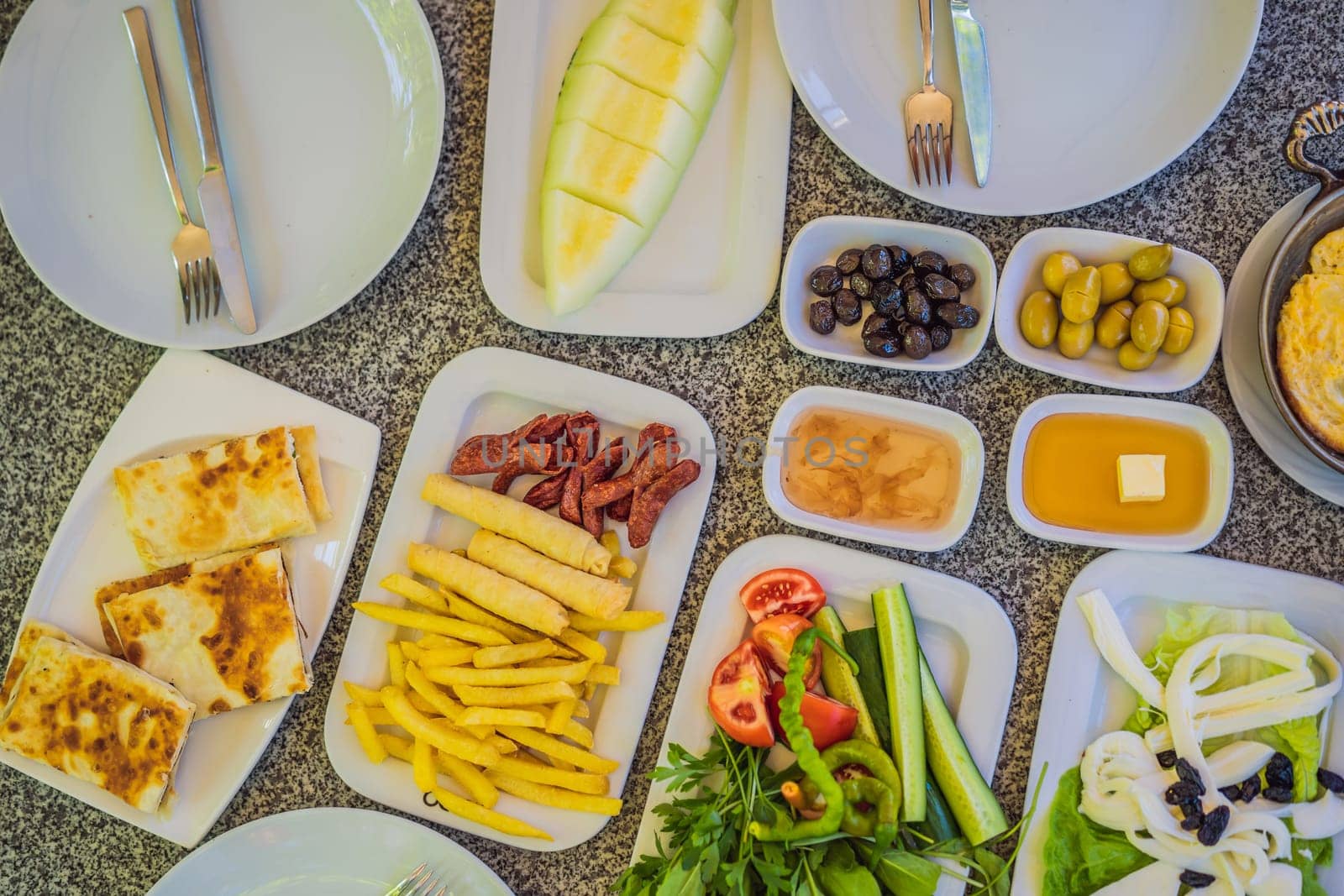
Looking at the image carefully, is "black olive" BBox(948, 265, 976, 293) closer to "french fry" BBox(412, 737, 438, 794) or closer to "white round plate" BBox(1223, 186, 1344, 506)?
"white round plate" BBox(1223, 186, 1344, 506)

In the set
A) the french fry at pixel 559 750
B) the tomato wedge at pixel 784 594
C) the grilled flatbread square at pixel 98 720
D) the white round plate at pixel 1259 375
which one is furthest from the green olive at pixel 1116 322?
the grilled flatbread square at pixel 98 720

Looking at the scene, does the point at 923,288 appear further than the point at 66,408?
No

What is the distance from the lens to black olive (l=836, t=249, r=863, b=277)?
2.14 m

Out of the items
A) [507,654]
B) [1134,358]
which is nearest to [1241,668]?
[1134,358]

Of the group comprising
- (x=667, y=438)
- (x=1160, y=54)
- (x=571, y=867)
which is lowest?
(x=571, y=867)

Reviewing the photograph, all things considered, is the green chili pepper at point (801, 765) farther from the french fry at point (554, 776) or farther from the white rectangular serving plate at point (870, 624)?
the french fry at point (554, 776)

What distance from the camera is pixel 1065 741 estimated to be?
212 cm

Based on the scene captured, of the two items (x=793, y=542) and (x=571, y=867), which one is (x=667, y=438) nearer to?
(x=793, y=542)

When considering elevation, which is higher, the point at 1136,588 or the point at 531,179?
the point at 531,179

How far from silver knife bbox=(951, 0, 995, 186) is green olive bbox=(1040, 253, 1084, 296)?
9.8 inches

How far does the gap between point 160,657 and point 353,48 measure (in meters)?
1.52

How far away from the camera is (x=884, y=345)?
2.10 metres

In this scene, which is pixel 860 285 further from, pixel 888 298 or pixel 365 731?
pixel 365 731

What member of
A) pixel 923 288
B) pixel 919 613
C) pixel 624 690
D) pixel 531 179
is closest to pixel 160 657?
pixel 624 690
